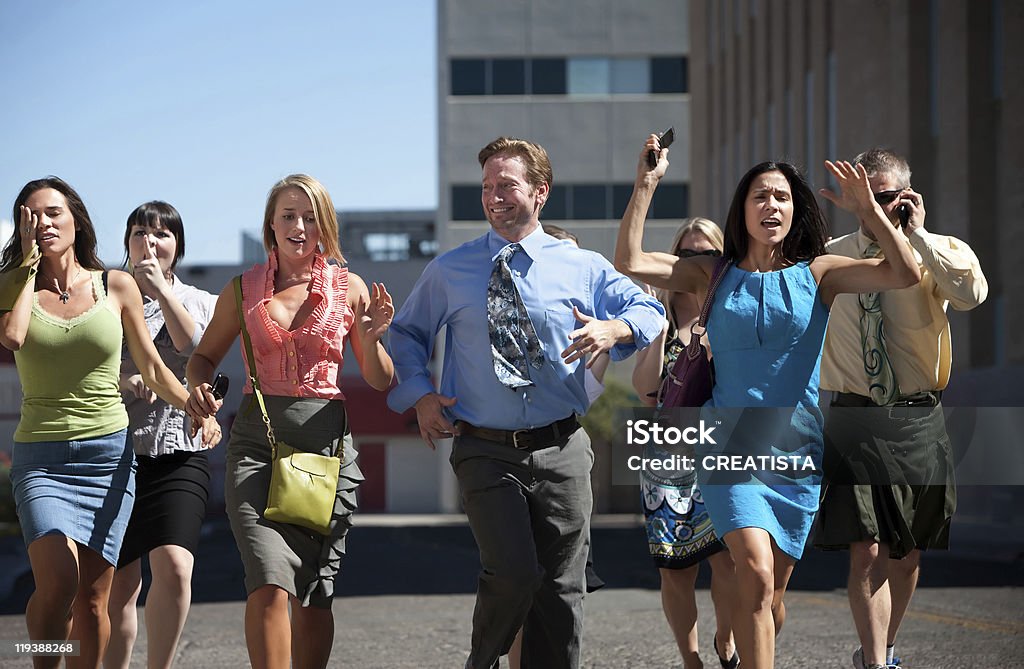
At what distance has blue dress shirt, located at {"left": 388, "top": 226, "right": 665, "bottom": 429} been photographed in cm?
533

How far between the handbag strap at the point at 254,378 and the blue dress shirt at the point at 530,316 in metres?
0.28

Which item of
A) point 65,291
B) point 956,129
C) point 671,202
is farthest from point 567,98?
point 65,291

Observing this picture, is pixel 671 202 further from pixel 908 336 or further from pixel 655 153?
pixel 655 153

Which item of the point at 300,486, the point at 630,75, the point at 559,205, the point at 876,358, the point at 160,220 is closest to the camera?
the point at 300,486

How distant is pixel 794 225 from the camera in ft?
18.5

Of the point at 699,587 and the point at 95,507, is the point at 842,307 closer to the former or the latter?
the point at 95,507

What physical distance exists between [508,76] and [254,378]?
45.0m

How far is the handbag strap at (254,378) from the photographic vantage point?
518 centimetres

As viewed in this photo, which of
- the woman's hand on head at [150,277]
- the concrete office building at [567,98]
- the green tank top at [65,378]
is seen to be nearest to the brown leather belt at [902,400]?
the woman's hand on head at [150,277]

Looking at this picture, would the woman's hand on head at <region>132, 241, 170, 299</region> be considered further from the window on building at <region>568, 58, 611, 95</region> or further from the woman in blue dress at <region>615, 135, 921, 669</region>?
the window on building at <region>568, 58, 611, 95</region>

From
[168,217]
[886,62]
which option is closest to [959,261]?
[168,217]

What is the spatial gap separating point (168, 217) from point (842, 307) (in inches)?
124

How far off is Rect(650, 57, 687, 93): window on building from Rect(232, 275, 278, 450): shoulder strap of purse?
4550cm

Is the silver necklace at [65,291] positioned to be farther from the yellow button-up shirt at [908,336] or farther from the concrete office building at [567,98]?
the concrete office building at [567,98]
